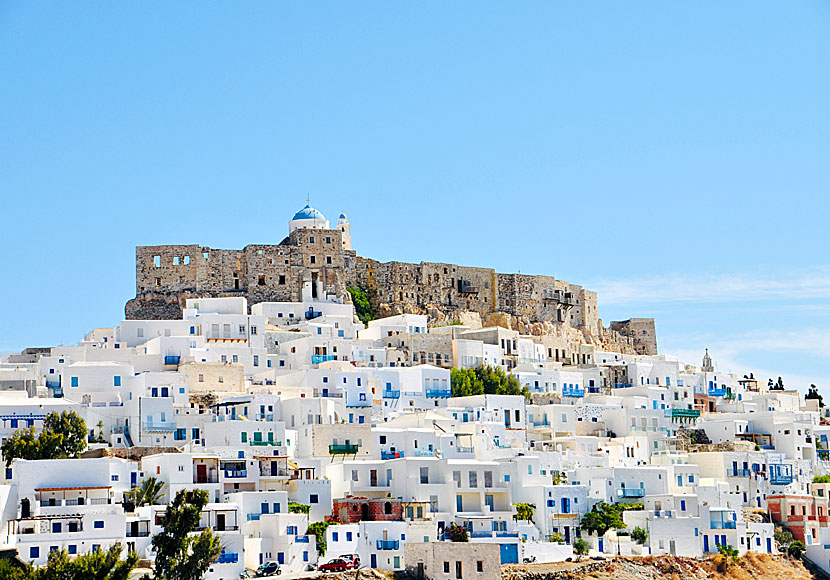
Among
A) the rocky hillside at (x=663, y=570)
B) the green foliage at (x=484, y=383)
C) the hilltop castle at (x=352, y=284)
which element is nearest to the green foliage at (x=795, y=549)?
the rocky hillside at (x=663, y=570)

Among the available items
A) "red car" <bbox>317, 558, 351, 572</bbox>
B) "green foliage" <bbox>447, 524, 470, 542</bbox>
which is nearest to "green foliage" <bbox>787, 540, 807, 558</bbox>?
"green foliage" <bbox>447, 524, 470, 542</bbox>

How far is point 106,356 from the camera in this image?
62.2 metres

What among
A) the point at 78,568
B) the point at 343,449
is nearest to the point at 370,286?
the point at 343,449

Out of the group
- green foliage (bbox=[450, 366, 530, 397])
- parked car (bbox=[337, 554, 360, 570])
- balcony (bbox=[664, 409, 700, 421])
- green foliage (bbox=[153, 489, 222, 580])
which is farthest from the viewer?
balcony (bbox=[664, 409, 700, 421])

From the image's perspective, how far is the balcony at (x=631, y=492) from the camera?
58.5 meters

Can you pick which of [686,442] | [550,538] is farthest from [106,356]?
[686,442]

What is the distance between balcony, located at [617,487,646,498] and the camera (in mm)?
58469

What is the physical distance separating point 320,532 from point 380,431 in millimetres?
8416

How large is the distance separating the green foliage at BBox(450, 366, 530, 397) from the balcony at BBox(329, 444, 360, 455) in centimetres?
1416

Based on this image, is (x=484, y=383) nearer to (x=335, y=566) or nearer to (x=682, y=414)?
(x=682, y=414)

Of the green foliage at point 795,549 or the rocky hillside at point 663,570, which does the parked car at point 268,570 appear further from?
the green foliage at point 795,549

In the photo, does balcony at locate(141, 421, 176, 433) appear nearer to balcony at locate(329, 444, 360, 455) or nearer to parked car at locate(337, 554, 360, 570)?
balcony at locate(329, 444, 360, 455)

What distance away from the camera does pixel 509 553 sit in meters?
50.8

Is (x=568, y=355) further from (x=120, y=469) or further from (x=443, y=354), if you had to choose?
(x=120, y=469)
